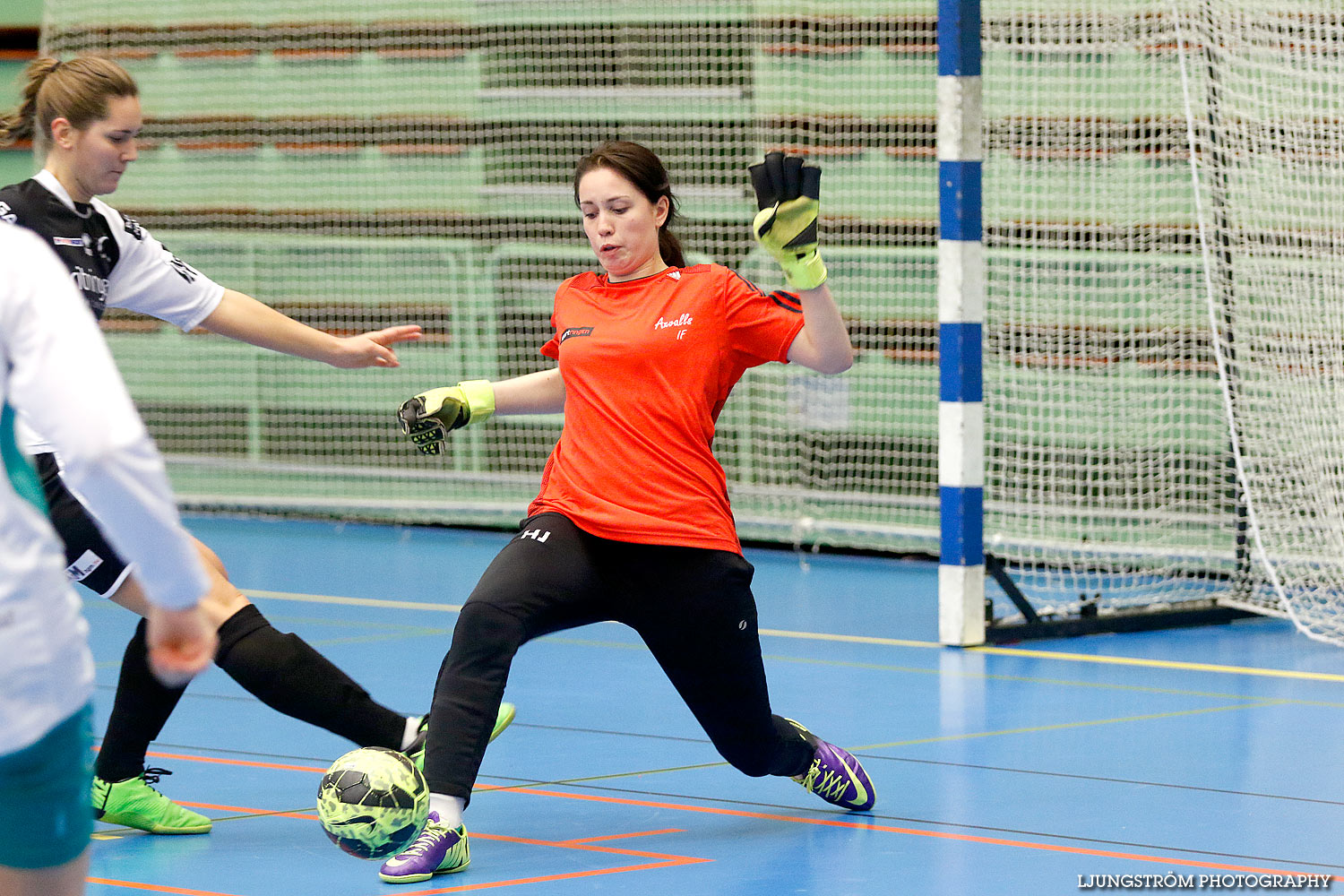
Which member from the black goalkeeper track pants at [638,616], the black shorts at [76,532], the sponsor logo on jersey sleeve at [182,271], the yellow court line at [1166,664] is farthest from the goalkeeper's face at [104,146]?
the yellow court line at [1166,664]

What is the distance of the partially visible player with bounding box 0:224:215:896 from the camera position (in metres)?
1.98

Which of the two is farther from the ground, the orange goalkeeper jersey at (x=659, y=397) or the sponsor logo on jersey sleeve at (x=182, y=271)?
the sponsor logo on jersey sleeve at (x=182, y=271)

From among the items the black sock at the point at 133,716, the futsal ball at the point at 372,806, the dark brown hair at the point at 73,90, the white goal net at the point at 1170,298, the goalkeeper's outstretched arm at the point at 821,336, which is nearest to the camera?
the futsal ball at the point at 372,806

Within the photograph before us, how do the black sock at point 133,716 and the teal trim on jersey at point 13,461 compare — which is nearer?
the teal trim on jersey at point 13,461

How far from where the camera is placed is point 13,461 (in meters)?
2.17

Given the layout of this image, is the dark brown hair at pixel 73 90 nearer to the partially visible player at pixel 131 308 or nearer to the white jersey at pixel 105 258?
the partially visible player at pixel 131 308

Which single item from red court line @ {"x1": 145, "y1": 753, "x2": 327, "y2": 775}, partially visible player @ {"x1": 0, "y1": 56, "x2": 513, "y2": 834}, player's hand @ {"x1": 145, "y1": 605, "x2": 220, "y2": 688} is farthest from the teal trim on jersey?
red court line @ {"x1": 145, "y1": 753, "x2": 327, "y2": 775}

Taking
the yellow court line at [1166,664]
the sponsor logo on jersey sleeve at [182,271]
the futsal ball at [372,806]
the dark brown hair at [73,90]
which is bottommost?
the yellow court line at [1166,664]

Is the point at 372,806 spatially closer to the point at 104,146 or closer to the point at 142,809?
the point at 142,809

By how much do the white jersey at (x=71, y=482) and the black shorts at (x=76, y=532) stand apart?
1737mm

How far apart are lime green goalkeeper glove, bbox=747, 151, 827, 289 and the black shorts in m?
1.58

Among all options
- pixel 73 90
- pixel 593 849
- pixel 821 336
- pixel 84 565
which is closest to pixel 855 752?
pixel 593 849

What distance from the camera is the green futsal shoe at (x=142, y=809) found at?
4.18 m

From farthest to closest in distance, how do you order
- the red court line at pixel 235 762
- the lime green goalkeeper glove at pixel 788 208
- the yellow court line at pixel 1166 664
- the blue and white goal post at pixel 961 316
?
the blue and white goal post at pixel 961 316 < the yellow court line at pixel 1166 664 < the red court line at pixel 235 762 < the lime green goalkeeper glove at pixel 788 208
